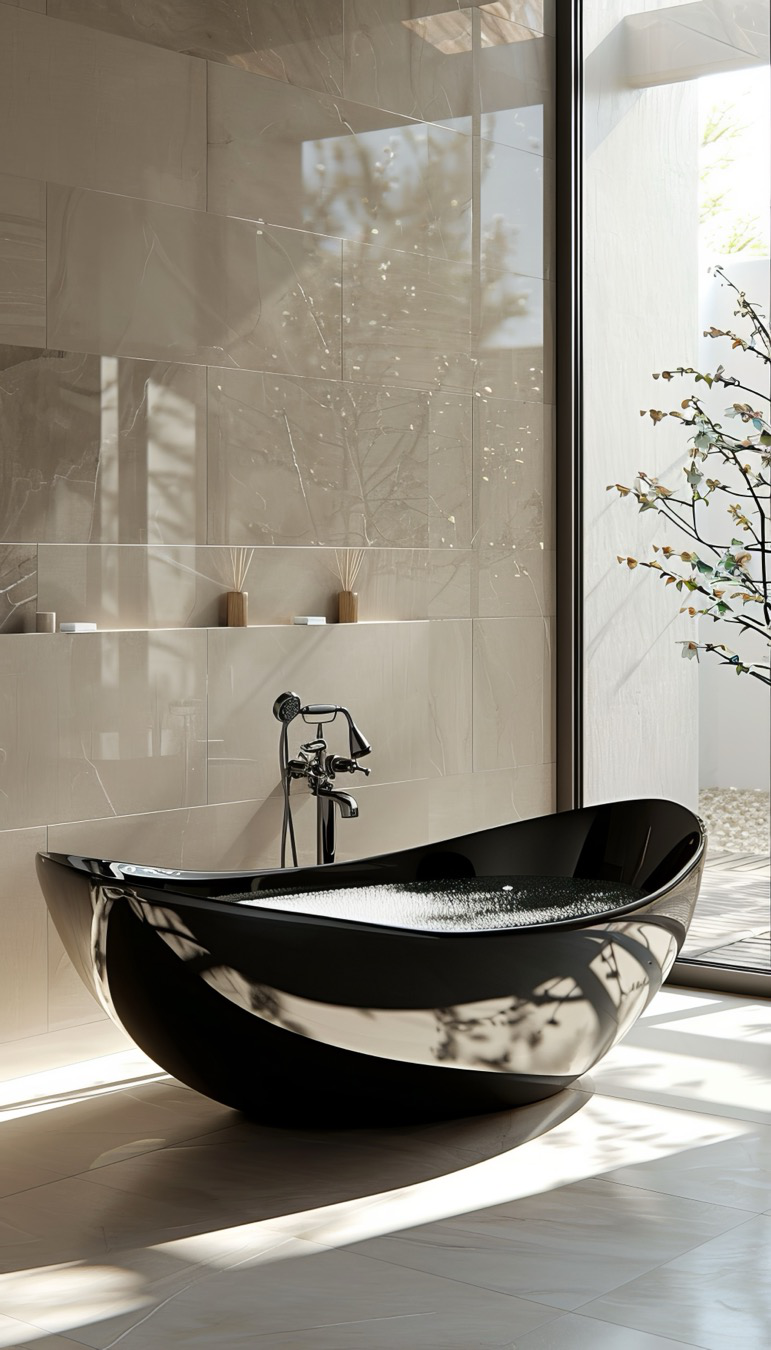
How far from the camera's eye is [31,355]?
3.33 meters

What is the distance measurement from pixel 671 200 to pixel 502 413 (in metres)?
0.79

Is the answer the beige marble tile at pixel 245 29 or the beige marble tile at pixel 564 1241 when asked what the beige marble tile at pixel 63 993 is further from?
the beige marble tile at pixel 245 29

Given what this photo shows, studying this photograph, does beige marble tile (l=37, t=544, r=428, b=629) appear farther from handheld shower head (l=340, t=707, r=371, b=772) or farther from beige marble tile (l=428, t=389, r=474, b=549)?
handheld shower head (l=340, t=707, r=371, b=772)

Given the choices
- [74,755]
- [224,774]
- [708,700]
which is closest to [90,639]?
[74,755]

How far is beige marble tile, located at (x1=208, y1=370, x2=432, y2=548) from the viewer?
3766 millimetres

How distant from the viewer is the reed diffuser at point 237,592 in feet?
12.3

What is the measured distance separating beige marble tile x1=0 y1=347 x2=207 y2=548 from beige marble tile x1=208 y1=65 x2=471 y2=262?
53 centimetres

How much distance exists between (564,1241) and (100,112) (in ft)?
8.57

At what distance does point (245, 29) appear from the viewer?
149 inches

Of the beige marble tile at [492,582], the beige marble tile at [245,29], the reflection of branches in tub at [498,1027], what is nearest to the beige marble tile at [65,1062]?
the reflection of branches in tub at [498,1027]

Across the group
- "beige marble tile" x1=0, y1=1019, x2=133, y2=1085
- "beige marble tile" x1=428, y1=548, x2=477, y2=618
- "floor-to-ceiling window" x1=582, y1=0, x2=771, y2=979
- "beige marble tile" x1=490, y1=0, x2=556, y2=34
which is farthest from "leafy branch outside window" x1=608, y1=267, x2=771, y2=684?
"beige marble tile" x1=0, y1=1019, x2=133, y2=1085

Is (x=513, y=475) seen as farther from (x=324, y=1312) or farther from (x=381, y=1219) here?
(x=324, y=1312)

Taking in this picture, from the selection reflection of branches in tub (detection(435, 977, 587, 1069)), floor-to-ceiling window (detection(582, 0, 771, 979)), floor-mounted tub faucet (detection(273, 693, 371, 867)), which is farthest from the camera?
floor-to-ceiling window (detection(582, 0, 771, 979))

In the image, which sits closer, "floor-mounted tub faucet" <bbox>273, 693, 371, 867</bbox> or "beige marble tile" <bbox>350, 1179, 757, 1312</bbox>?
"beige marble tile" <bbox>350, 1179, 757, 1312</bbox>
